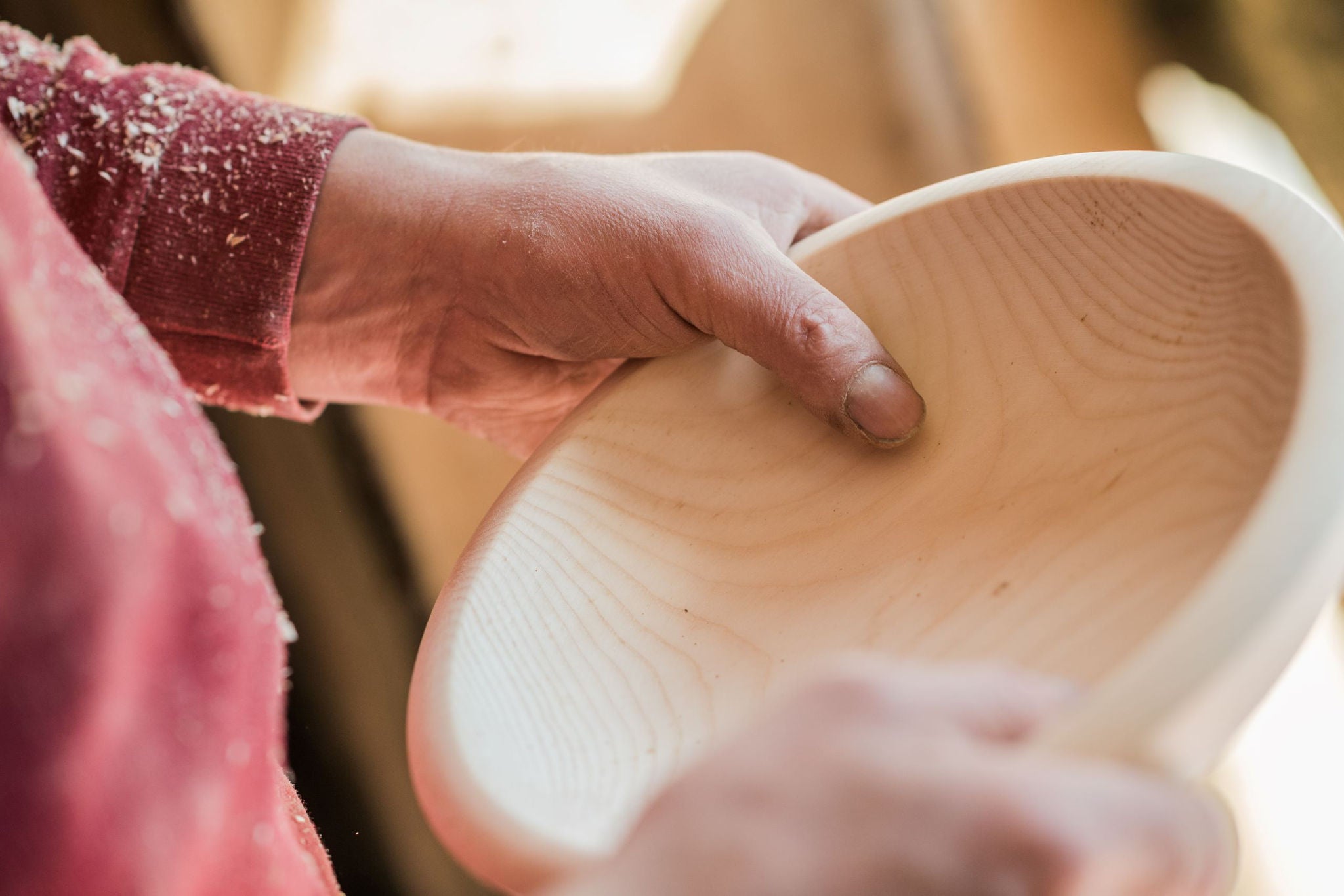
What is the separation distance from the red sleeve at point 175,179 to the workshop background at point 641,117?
373 mm

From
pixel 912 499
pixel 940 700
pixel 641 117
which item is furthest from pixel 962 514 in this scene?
pixel 641 117

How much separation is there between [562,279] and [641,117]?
691mm

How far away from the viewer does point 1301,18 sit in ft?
2.55

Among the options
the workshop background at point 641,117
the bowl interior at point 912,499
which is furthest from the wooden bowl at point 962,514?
the workshop background at point 641,117

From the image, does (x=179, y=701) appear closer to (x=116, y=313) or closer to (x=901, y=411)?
(x=116, y=313)

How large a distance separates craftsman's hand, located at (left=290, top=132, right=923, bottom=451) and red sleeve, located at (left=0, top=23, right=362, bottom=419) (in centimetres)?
2

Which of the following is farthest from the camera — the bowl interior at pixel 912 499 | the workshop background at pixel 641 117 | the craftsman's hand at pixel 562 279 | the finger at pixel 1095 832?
the workshop background at pixel 641 117

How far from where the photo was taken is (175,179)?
458 millimetres

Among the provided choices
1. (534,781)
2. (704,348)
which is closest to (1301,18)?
(704,348)

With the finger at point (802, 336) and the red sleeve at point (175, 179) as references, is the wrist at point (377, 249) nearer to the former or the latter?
the red sleeve at point (175, 179)

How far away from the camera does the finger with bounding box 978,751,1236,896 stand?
180 mm

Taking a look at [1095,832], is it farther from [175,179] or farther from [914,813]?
[175,179]

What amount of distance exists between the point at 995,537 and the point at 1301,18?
653mm

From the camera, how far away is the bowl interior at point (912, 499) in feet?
0.95
